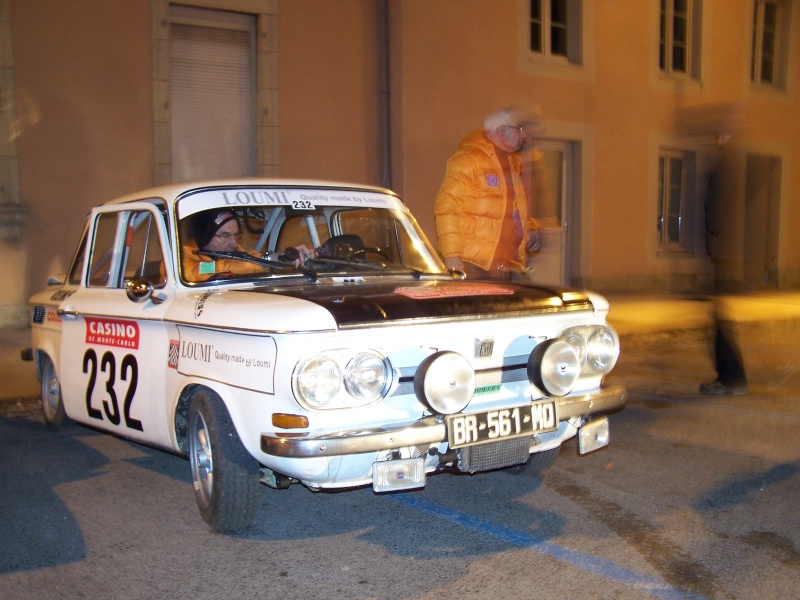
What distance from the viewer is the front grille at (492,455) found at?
3527 mm

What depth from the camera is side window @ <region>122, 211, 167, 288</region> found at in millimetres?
4574

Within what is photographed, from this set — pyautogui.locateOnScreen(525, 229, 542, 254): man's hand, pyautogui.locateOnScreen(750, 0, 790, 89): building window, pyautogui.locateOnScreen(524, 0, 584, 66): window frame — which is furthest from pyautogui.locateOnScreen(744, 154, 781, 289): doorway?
pyautogui.locateOnScreen(750, 0, 790, 89): building window

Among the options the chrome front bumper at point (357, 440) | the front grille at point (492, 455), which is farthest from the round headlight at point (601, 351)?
the chrome front bumper at point (357, 440)

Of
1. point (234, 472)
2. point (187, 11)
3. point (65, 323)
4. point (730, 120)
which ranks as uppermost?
point (187, 11)

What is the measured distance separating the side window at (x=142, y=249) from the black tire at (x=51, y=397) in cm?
126

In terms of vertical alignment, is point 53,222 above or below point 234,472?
above

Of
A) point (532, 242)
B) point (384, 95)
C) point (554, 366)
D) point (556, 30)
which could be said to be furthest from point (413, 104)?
point (554, 366)

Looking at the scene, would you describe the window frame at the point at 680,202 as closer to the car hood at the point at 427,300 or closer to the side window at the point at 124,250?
the car hood at the point at 427,300

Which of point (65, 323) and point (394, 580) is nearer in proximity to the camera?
point (394, 580)

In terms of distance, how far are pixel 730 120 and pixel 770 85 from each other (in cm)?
1194

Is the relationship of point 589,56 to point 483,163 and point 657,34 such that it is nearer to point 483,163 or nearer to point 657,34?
point 657,34

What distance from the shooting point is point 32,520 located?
4098 millimetres

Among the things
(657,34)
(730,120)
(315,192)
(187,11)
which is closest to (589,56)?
(657,34)

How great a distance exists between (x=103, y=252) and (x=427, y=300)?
2397mm
